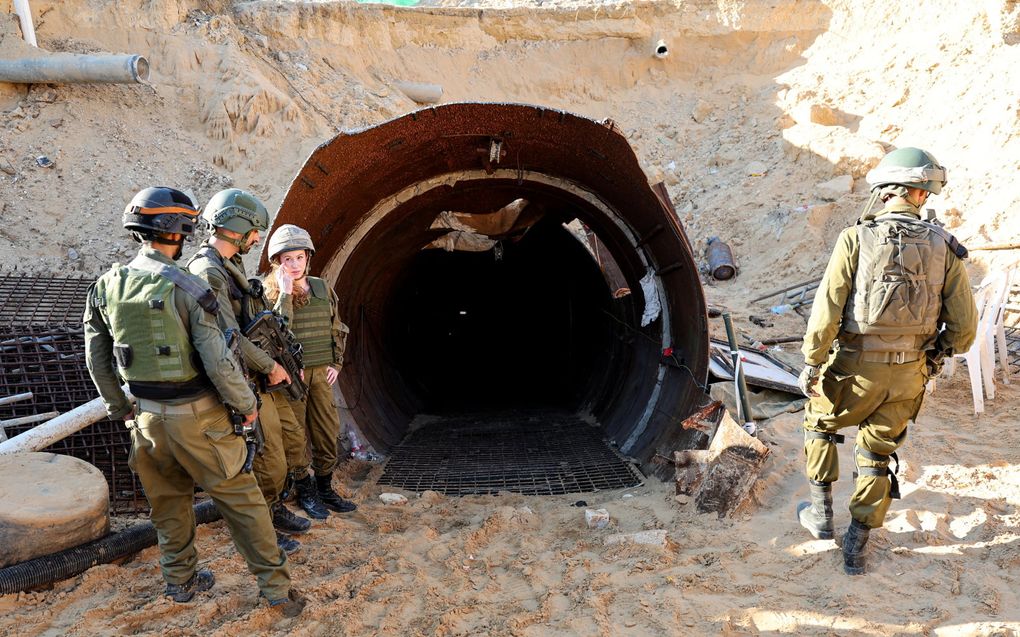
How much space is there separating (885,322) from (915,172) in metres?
0.74

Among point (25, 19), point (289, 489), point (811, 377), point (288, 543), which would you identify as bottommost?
point (288, 543)

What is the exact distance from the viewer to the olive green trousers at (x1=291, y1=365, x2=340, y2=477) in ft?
14.0

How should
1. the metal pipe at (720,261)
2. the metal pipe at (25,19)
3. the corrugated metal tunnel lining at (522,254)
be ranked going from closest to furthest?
1. the corrugated metal tunnel lining at (522,254)
2. the metal pipe at (25,19)
3. the metal pipe at (720,261)

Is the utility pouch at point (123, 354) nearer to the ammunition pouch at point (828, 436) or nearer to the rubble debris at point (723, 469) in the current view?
the rubble debris at point (723, 469)

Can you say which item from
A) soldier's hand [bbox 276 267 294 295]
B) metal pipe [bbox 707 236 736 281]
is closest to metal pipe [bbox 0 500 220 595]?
soldier's hand [bbox 276 267 294 295]

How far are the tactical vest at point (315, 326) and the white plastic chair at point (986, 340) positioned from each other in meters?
4.98

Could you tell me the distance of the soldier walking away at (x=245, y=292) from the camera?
3277mm

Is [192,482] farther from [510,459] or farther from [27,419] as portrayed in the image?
[510,459]

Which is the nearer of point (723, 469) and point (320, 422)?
point (723, 469)

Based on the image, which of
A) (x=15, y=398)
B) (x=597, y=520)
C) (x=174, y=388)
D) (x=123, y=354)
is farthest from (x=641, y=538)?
(x=15, y=398)

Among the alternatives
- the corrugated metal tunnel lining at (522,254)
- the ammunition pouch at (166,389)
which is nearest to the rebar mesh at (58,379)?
the ammunition pouch at (166,389)

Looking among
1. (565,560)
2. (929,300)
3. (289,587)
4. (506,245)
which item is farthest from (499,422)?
(929,300)

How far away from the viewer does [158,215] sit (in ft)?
9.43

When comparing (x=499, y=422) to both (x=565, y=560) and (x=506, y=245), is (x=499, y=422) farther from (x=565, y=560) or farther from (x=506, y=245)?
(x=565, y=560)
